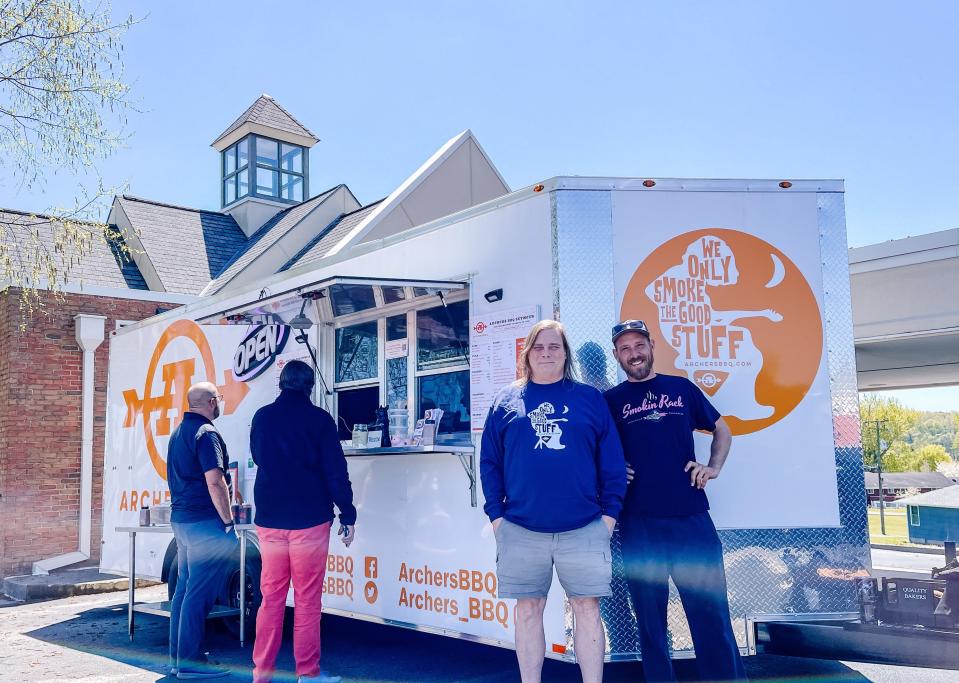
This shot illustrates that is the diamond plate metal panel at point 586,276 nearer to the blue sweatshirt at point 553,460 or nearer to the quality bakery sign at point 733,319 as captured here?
the quality bakery sign at point 733,319

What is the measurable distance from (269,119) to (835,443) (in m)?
17.0

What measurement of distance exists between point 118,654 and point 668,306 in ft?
16.0

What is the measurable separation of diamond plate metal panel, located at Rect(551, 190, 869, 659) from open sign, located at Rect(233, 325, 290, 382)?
112 inches

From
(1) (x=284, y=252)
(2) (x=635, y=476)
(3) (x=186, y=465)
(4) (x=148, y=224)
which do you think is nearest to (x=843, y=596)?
(2) (x=635, y=476)

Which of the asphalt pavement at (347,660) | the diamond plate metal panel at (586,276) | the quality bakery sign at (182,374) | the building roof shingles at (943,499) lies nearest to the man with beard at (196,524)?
the asphalt pavement at (347,660)

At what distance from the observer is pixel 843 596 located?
4645mm

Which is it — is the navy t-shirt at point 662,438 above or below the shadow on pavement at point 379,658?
above

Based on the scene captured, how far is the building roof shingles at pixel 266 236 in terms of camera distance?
15.3 meters

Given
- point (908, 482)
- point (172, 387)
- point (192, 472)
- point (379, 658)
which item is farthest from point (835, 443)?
point (908, 482)

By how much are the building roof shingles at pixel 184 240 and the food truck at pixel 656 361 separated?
9580mm

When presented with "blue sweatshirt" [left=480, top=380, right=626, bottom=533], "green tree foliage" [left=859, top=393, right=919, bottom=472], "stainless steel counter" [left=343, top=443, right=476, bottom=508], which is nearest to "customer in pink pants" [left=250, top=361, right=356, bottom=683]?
"stainless steel counter" [left=343, top=443, right=476, bottom=508]

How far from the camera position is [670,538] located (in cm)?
425

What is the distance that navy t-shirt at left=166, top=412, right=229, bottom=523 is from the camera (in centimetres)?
570

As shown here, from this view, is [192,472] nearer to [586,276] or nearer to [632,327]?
[586,276]
